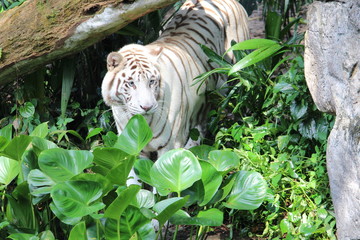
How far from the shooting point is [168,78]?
4.55 m

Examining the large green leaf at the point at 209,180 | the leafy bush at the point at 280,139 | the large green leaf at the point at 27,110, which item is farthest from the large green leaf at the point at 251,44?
the large green leaf at the point at 27,110

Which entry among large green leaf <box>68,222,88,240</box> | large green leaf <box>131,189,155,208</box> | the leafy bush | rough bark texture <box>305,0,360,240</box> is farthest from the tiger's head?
rough bark texture <box>305,0,360,240</box>

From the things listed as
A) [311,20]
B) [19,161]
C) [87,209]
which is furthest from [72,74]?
[311,20]

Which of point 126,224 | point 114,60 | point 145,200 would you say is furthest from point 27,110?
point 126,224

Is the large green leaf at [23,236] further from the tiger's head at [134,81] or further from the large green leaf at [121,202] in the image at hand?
the tiger's head at [134,81]

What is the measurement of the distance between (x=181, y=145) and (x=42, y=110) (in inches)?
57.5

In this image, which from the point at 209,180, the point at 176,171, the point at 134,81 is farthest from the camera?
the point at 134,81

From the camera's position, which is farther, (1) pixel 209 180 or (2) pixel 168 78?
(2) pixel 168 78

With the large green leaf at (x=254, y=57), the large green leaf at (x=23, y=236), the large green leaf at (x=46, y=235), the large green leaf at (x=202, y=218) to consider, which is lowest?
the large green leaf at (x=46, y=235)

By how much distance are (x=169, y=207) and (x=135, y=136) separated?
0.66 meters

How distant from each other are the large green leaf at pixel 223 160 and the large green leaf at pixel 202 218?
393 mm

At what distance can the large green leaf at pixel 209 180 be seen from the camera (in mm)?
3713

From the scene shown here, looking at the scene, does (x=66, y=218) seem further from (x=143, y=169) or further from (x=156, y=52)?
(x=156, y=52)

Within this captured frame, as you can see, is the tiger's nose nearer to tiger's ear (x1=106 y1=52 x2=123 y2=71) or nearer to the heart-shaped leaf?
tiger's ear (x1=106 y1=52 x2=123 y2=71)
